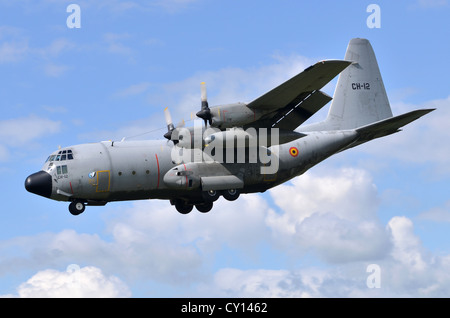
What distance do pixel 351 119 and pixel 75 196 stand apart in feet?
42.6

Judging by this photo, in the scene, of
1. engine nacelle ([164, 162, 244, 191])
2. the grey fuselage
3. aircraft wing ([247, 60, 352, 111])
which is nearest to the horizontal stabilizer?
the grey fuselage

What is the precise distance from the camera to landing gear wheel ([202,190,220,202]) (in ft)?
100

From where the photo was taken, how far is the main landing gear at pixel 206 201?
30.7 meters

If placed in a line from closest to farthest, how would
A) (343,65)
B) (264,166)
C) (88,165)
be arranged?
(343,65) < (88,165) < (264,166)

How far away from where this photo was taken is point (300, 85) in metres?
28.2

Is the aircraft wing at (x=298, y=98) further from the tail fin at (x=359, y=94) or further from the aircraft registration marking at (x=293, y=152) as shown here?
the tail fin at (x=359, y=94)

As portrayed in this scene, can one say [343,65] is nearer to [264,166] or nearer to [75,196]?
[264,166]

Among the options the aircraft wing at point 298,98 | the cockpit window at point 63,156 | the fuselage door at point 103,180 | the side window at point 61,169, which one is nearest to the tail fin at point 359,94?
the aircraft wing at point 298,98

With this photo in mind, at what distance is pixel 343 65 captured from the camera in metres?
26.9

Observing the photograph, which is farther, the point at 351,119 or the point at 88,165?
the point at 351,119

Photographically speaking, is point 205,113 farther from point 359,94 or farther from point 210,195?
point 359,94

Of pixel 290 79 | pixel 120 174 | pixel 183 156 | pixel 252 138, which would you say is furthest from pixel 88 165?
pixel 290 79

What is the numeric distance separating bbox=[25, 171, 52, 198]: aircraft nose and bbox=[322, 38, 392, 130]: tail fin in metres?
12.6

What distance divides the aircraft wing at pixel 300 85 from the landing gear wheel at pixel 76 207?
7.91 meters
